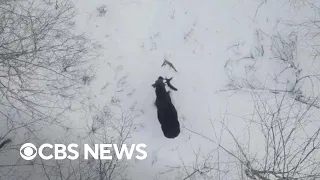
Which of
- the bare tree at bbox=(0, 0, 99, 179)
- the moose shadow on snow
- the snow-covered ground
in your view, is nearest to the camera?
the moose shadow on snow

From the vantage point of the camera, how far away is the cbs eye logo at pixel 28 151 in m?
7.11

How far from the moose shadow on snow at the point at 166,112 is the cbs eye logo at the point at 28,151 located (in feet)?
7.67

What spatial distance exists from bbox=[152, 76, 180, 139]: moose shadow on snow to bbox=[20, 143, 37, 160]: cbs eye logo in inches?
92.0

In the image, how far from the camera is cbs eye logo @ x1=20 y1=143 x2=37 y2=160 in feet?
23.3

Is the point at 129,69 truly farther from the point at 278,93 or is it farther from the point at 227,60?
the point at 278,93

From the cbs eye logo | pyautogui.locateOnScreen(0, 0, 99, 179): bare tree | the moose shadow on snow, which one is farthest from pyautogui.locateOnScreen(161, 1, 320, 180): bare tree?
the cbs eye logo

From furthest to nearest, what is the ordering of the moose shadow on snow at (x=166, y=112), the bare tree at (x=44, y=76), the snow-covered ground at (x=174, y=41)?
the snow-covered ground at (x=174, y=41), the bare tree at (x=44, y=76), the moose shadow on snow at (x=166, y=112)

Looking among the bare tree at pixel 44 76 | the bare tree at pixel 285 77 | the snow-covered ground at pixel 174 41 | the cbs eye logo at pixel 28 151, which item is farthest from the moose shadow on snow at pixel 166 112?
the cbs eye logo at pixel 28 151

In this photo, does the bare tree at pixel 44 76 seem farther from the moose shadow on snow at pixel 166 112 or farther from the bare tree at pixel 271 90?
the bare tree at pixel 271 90

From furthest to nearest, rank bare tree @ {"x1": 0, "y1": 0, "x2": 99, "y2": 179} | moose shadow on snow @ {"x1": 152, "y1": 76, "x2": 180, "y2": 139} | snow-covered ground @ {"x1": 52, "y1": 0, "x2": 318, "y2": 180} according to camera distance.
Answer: snow-covered ground @ {"x1": 52, "y1": 0, "x2": 318, "y2": 180} → bare tree @ {"x1": 0, "y1": 0, "x2": 99, "y2": 179} → moose shadow on snow @ {"x1": 152, "y1": 76, "x2": 180, "y2": 139}

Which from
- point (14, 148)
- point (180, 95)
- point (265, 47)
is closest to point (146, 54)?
point (180, 95)

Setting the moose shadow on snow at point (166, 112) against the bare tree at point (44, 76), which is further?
the bare tree at point (44, 76)

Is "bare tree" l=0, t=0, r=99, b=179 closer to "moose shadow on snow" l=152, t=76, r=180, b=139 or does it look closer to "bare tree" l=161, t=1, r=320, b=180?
"moose shadow on snow" l=152, t=76, r=180, b=139

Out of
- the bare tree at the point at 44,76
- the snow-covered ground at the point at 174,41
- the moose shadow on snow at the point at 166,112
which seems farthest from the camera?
the snow-covered ground at the point at 174,41
